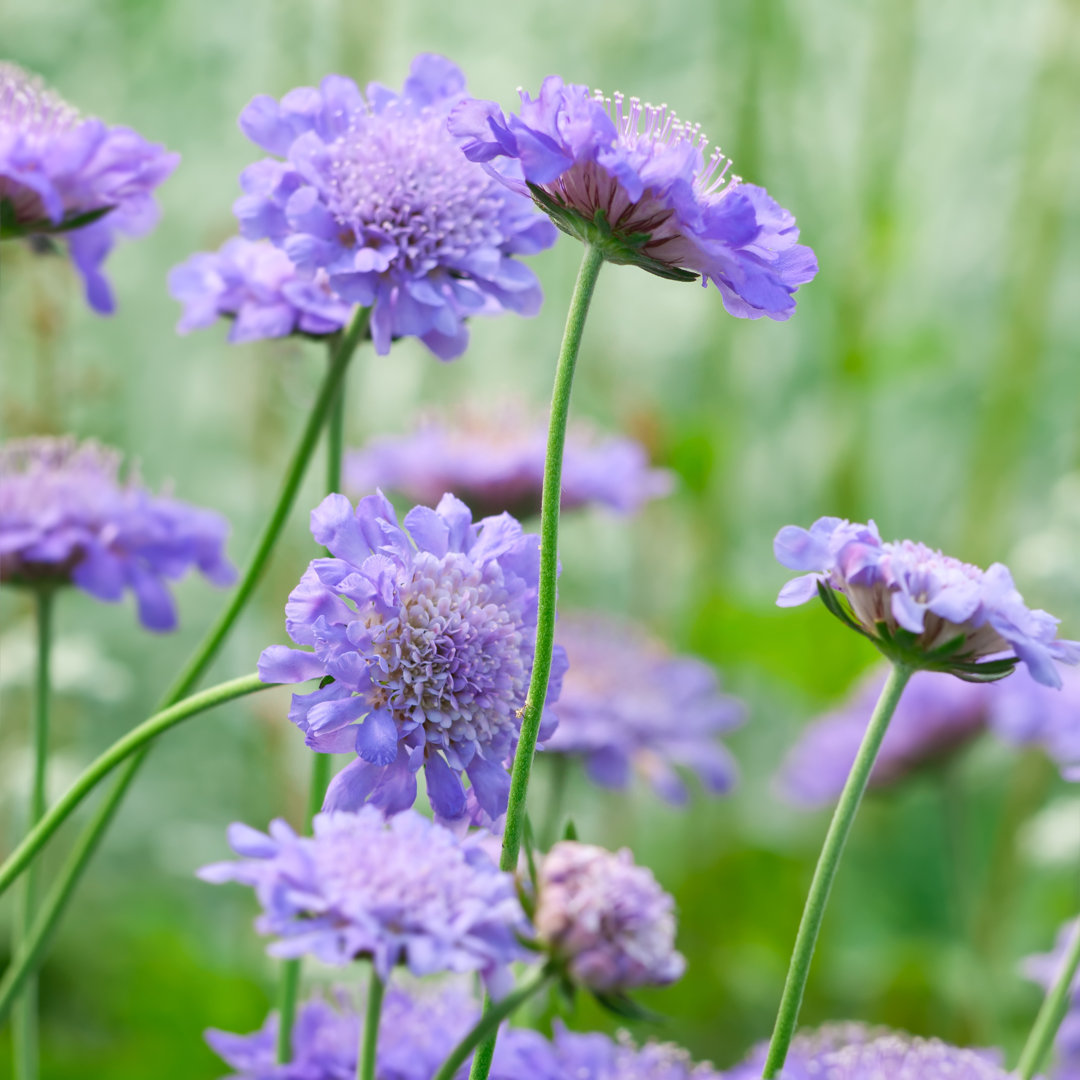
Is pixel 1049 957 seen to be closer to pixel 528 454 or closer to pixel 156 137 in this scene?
pixel 528 454

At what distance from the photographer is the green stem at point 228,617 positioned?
437mm

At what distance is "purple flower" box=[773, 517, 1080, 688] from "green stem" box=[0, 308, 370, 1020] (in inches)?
6.2

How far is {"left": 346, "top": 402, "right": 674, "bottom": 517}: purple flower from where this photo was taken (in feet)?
2.58

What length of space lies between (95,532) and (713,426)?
80cm

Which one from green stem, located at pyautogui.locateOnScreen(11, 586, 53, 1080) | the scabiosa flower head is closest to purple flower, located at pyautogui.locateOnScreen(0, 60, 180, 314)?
green stem, located at pyautogui.locateOnScreen(11, 586, 53, 1080)

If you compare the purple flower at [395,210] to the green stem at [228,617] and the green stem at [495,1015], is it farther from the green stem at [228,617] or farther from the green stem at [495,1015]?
the green stem at [495,1015]

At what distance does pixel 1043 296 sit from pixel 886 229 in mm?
165

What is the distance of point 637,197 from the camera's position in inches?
14.0

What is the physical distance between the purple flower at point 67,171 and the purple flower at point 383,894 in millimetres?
241

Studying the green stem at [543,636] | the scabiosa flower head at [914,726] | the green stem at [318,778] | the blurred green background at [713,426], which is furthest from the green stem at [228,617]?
the scabiosa flower head at [914,726]

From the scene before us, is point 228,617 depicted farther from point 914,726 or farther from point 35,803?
point 914,726

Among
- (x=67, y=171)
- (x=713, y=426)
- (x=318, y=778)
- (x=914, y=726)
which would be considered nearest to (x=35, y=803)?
(x=318, y=778)

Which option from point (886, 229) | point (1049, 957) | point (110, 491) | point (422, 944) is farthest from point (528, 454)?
point (886, 229)

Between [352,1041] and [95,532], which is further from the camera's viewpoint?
[95,532]
